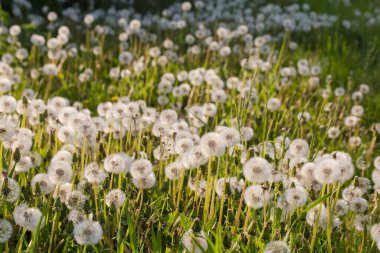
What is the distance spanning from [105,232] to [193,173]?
909 mm

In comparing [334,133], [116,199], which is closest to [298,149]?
[116,199]

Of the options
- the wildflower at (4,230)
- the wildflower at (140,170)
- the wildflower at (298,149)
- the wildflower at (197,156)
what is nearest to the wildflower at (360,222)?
the wildflower at (298,149)

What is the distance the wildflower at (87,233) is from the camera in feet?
6.04

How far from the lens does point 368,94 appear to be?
5332 mm

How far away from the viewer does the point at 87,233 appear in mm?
1846

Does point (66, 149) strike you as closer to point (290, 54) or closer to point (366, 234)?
point (366, 234)

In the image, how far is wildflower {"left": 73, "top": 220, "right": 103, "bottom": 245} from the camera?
1.84 m

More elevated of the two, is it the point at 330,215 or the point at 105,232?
the point at 330,215

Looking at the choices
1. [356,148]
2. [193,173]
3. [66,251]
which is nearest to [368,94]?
[356,148]

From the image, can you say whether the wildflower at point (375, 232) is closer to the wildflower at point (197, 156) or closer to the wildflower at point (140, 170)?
the wildflower at point (197, 156)

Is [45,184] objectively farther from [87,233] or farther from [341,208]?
[341,208]

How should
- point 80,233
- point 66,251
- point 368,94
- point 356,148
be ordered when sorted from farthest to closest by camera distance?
point 368,94 < point 356,148 < point 66,251 < point 80,233

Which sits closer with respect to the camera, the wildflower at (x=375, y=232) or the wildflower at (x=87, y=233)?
the wildflower at (x=87, y=233)

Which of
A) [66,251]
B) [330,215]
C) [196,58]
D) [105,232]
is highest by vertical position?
[196,58]
